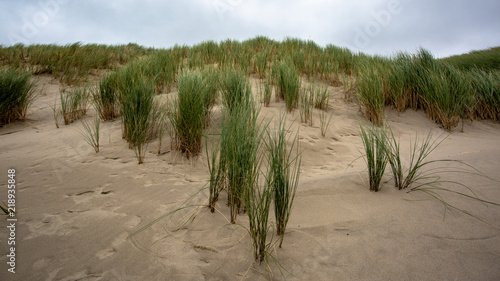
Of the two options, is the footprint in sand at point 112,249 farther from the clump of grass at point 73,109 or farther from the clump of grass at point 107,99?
the clump of grass at point 73,109

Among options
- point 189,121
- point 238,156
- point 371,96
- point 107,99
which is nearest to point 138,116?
point 189,121

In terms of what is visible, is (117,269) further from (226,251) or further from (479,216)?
(479,216)

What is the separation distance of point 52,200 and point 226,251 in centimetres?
146

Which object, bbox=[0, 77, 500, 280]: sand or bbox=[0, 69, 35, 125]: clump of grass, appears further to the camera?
bbox=[0, 69, 35, 125]: clump of grass

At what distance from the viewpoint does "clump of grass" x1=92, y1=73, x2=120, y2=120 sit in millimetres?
4004

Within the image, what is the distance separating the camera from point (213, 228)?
168 cm

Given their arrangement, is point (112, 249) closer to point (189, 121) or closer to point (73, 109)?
point (189, 121)

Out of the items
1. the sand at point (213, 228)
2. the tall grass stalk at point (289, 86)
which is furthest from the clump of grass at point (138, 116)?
the tall grass stalk at point (289, 86)

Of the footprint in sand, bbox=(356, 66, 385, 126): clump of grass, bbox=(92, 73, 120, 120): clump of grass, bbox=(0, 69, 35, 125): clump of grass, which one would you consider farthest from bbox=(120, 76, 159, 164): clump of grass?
bbox=(356, 66, 385, 126): clump of grass

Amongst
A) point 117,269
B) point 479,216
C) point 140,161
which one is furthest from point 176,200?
point 479,216

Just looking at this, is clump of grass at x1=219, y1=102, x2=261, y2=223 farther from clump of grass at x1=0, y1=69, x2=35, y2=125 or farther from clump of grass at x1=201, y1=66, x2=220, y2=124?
clump of grass at x1=0, y1=69, x2=35, y2=125

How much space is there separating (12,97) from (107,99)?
1.67 metres

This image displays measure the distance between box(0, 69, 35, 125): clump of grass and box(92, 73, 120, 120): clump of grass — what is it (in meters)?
1.37

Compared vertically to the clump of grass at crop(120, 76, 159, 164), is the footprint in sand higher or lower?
lower
